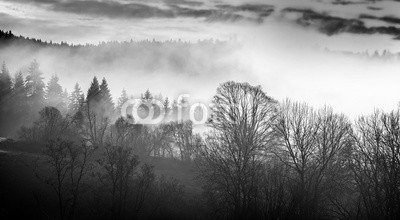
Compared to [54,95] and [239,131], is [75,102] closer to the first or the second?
[54,95]

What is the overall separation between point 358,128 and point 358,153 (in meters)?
3.33

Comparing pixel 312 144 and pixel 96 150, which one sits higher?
pixel 96 150

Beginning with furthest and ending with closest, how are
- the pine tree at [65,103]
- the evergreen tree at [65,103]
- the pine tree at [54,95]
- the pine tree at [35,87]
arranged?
the pine tree at [54,95] < the evergreen tree at [65,103] < the pine tree at [65,103] < the pine tree at [35,87]

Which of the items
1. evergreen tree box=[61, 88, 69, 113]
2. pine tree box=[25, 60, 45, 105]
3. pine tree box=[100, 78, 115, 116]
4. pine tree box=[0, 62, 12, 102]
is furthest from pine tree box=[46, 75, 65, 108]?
pine tree box=[100, 78, 115, 116]

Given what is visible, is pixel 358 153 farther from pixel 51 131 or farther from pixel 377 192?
pixel 51 131

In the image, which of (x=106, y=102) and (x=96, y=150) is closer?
(x=96, y=150)

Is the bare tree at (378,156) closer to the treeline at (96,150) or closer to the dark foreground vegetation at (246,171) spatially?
the dark foreground vegetation at (246,171)

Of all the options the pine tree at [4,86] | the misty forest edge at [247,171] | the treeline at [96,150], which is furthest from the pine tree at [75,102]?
the misty forest edge at [247,171]

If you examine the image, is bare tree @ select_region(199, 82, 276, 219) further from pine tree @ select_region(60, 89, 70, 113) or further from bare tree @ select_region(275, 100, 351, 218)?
pine tree @ select_region(60, 89, 70, 113)

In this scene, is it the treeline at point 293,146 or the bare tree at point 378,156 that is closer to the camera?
the bare tree at point 378,156

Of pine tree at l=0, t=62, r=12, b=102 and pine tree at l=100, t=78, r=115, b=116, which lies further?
pine tree at l=0, t=62, r=12, b=102

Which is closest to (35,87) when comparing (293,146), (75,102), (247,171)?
(75,102)

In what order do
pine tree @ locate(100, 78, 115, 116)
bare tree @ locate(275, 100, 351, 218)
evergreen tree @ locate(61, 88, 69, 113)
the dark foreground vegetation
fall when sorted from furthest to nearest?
evergreen tree @ locate(61, 88, 69, 113) → pine tree @ locate(100, 78, 115, 116) → bare tree @ locate(275, 100, 351, 218) → the dark foreground vegetation

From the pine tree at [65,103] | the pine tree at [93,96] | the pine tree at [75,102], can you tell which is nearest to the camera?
the pine tree at [93,96]
